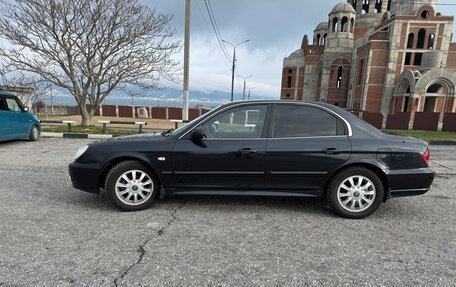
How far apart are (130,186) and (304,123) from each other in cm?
252

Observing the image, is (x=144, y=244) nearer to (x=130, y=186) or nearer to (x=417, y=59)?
(x=130, y=186)

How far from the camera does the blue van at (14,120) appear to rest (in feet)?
28.4

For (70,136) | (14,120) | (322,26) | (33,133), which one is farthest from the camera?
(322,26)

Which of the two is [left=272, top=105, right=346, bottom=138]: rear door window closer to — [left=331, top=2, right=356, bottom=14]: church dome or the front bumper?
the front bumper

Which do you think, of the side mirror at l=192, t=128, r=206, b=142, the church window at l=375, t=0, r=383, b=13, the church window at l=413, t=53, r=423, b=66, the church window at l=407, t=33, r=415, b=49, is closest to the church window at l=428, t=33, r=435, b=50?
the church window at l=413, t=53, r=423, b=66

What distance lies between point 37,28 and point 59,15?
3.85 ft

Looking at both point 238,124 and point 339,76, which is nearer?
point 238,124

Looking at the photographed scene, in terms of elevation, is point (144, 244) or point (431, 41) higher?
point (431, 41)

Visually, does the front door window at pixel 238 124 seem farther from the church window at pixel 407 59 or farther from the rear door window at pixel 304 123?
the church window at pixel 407 59

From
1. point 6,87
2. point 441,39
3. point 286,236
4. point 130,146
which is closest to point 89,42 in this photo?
point 6,87

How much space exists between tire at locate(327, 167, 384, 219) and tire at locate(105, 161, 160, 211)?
2.45 metres

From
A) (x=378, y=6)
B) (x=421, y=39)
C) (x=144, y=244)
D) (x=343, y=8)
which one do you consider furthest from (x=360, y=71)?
(x=144, y=244)

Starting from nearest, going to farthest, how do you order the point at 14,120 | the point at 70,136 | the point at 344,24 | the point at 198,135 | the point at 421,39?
the point at 198,135 → the point at 14,120 → the point at 70,136 → the point at 421,39 → the point at 344,24

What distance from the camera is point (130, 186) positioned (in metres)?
3.89
